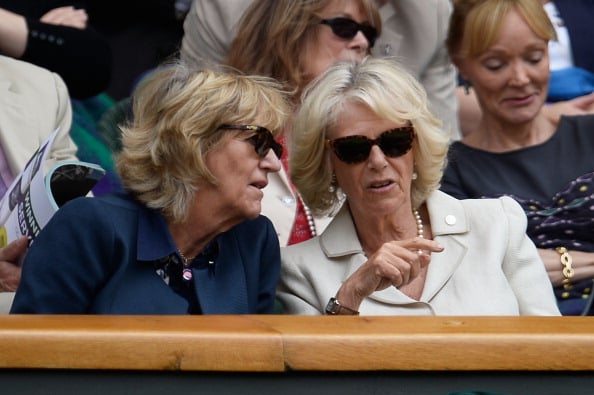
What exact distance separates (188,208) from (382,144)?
555mm

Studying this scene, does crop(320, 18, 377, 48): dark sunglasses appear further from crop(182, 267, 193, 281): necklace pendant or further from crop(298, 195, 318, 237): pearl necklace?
crop(182, 267, 193, 281): necklace pendant

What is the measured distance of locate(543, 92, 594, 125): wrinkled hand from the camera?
4930mm

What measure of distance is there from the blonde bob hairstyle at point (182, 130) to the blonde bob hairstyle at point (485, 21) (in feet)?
Result: 3.74

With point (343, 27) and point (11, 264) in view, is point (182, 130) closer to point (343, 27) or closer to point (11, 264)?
point (11, 264)

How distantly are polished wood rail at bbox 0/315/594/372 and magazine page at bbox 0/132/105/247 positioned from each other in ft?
2.32

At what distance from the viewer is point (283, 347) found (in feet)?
9.44

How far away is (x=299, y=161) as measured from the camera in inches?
154

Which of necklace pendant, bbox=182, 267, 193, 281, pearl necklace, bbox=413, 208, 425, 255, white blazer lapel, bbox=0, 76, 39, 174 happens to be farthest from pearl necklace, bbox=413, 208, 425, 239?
white blazer lapel, bbox=0, 76, 39, 174

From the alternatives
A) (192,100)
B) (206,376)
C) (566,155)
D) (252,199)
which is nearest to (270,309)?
(252,199)

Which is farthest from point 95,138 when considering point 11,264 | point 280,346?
point 280,346

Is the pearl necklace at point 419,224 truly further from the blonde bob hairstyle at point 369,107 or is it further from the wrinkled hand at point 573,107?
the wrinkled hand at point 573,107

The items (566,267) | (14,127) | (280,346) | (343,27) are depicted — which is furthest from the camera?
(343,27)

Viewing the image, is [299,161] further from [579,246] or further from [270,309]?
[579,246]

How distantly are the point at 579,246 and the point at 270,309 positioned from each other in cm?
107
